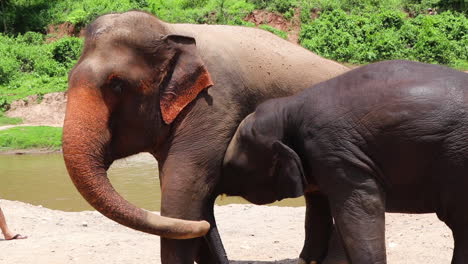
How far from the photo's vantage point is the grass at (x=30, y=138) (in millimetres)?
19156

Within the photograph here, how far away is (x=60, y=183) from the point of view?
47.2 ft

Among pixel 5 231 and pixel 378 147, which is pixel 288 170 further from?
pixel 5 231

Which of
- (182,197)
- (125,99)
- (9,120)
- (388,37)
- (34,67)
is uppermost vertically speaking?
(125,99)

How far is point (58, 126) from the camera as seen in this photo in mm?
21344

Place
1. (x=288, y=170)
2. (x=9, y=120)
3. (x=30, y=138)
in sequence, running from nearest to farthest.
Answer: (x=288, y=170) < (x=30, y=138) < (x=9, y=120)

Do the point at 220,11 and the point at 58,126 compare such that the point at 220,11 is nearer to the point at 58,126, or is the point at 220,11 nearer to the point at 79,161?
the point at 58,126

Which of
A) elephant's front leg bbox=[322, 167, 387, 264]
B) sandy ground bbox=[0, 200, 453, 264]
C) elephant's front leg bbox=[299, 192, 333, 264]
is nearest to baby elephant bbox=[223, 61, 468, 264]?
elephant's front leg bbox=[322, 167, 387, 264]

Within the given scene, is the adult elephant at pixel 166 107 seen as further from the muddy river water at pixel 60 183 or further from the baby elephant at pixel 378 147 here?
the muddy river water at pixel 60 183

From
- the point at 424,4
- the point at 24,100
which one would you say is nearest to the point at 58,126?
the point at 24,100

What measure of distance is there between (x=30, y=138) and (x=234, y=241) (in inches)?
514

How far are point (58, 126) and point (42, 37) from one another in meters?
12.2

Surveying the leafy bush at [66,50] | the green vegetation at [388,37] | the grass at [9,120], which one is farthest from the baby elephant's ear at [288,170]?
the leafy bush at [66,50]

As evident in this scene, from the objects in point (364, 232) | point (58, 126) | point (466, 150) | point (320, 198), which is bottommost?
point (58, 126)

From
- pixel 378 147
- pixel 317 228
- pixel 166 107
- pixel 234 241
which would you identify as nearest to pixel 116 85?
pixel 166 107
